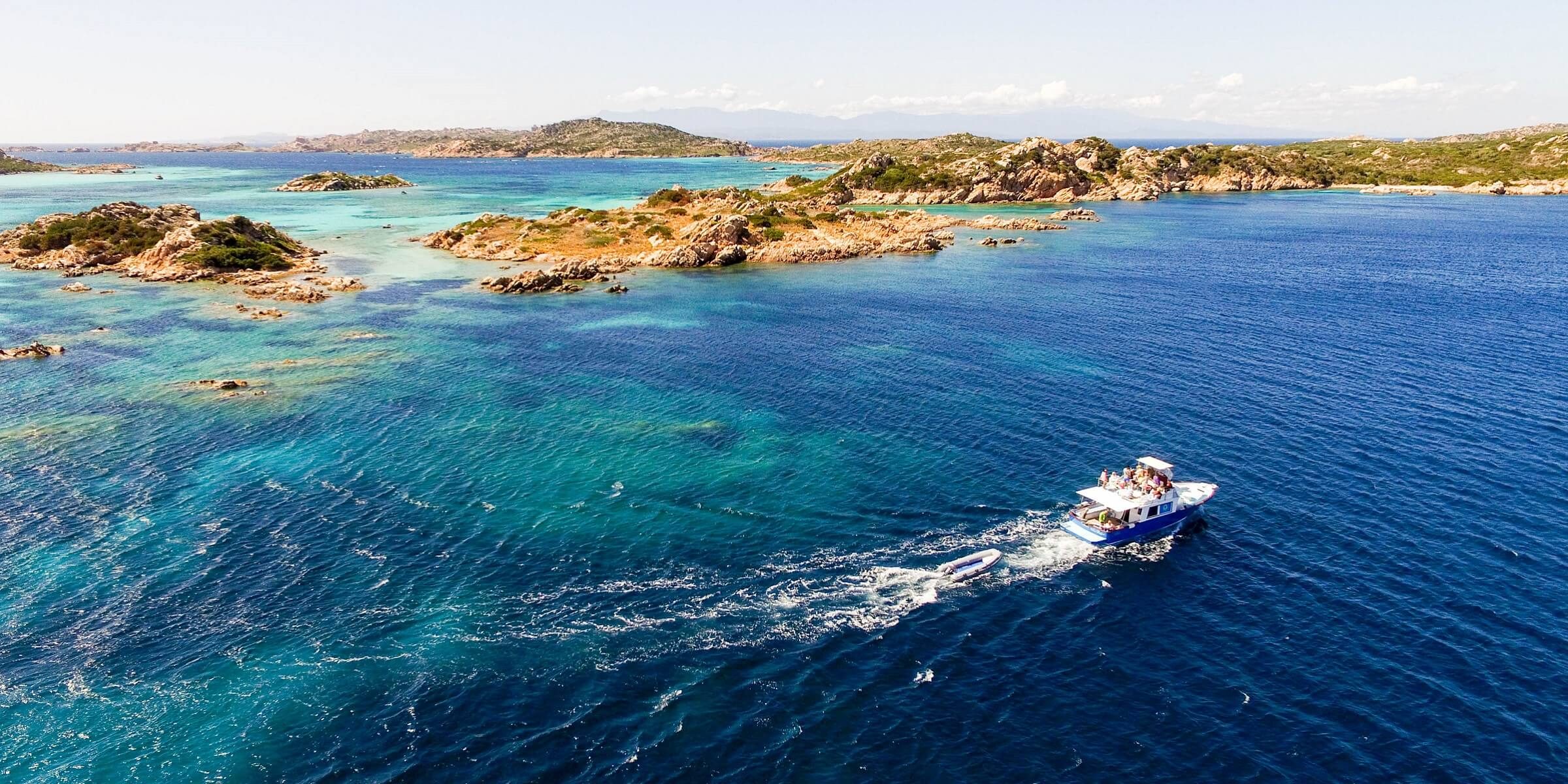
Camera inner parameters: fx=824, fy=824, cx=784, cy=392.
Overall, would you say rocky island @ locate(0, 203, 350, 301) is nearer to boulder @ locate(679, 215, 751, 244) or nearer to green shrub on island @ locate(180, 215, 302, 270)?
green shrub on island @ locate(180, 215, 302, 270)

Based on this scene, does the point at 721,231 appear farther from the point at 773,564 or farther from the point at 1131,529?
the point at 1131,529

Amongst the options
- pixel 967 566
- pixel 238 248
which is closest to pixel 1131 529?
pixel 967 566

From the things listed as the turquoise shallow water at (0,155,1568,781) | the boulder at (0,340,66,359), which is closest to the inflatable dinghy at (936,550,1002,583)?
the turquoise shallow water at (0,155,1568,781)

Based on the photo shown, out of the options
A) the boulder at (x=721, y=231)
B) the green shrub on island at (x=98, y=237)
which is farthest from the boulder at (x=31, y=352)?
the boulder at (x=721, y=231)

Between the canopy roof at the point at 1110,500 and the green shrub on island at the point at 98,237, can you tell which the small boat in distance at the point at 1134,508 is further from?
the green shrub on island at the point at 98,237

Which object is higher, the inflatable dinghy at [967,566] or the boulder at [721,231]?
the boulder at [721,231]
